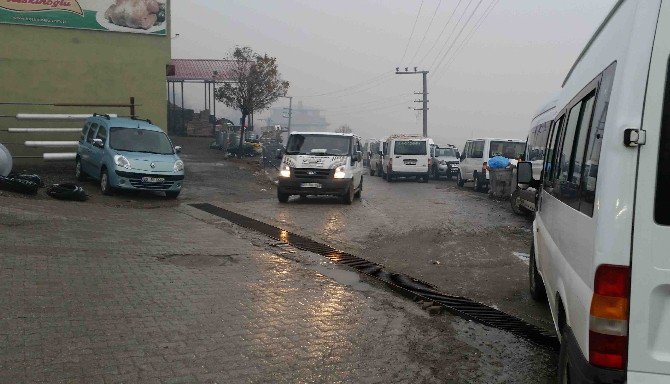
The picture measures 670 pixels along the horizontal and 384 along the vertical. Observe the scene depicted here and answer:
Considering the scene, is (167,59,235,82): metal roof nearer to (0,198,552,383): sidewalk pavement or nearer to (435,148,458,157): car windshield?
(435,148,458,157): car windshield

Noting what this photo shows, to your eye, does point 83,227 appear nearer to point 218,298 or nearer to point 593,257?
point 218,298

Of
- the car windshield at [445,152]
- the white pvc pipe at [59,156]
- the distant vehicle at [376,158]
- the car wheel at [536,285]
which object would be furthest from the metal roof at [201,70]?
the car wheel at [536,285]

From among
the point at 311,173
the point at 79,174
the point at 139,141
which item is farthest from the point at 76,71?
the point at 311,173

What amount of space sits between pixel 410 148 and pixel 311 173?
14629mm

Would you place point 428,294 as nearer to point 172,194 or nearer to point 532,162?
Answer: point 532,162

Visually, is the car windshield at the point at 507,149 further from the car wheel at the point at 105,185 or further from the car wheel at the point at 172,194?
the car wheel at the point at 105,185

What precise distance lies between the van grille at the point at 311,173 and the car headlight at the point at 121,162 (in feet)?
14.1

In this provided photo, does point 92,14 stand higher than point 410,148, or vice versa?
point 92,14

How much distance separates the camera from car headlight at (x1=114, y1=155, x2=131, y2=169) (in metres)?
16.0

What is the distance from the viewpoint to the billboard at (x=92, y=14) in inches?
880

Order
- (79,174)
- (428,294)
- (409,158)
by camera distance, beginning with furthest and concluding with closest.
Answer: (409,158)
(79,174)
(428,294)

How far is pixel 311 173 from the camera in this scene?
687 inches

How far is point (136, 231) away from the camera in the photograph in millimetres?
11234

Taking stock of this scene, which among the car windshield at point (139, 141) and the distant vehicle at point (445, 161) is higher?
the car windshield at point (139, 141)
